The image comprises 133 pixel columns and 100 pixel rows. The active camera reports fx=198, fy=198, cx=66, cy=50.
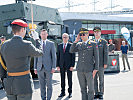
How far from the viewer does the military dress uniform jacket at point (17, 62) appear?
9.90 feet

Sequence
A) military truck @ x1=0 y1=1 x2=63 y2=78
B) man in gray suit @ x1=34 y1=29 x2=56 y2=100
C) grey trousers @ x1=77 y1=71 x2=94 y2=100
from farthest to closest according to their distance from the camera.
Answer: military truck @ x1=0 y1=1 x2=63 y2=78 → man in gray suit @ x1=34 y1=29 x2=56 y2=100 → grey trousers @ x1=77 y1=71 x2=94 y2=100

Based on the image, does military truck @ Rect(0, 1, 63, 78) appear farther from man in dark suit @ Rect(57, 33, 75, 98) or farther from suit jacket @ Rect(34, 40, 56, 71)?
suit jacket @ Rect(34, 40, 56, 71)

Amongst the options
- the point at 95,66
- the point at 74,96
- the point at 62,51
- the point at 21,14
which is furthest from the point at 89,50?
the point at 21,14

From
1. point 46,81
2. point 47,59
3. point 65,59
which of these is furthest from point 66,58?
point 46,81

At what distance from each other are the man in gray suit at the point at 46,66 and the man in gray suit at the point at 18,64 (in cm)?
205

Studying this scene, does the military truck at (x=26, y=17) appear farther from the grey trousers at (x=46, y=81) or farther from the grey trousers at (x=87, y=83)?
the grey trousers at (x=87, y=83)

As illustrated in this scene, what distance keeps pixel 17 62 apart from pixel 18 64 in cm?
3

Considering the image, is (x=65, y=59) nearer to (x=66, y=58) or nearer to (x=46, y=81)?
(x=66, y=58)

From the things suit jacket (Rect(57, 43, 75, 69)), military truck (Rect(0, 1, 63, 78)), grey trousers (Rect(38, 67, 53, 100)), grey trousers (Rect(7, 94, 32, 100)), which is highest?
military truck (Rect(0, 1, 63, 78))

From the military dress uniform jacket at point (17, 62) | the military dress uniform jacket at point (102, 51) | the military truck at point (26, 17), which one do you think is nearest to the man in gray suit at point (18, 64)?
the military dress uniform jacket at point (17, 62)

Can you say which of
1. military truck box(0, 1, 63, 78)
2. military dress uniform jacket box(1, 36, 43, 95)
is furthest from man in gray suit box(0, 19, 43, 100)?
military truck box(0, 1, 63, 78)

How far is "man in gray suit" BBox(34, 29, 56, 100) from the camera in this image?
519 cm

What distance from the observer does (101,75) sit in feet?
18.8

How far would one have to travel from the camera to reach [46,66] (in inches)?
203
